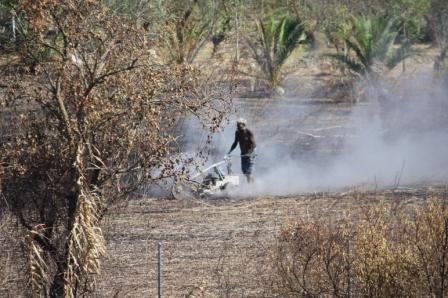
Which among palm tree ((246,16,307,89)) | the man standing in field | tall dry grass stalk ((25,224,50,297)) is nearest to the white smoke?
the man standing in field

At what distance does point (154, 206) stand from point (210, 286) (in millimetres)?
6157

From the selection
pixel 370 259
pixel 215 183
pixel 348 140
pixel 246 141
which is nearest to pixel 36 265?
pixel 370 259

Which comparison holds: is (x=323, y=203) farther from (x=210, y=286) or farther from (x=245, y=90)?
(x=245, y=90)

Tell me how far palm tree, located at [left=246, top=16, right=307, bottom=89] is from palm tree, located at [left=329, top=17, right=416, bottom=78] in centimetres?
194

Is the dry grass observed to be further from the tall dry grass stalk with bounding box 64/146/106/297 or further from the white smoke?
the white smoke

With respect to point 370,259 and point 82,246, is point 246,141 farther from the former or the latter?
point 82,246

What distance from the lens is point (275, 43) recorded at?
33031 millimetres

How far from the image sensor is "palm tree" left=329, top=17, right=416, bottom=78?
102 ft

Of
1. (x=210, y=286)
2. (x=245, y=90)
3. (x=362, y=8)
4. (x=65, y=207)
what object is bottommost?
(x=210, y=286)

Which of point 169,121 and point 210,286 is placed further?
point 210,286

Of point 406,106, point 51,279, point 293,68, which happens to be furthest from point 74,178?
point 293,68

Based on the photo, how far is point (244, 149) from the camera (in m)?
20.2

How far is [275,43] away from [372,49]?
363 centimetres

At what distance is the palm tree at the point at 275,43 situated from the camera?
32875mm
